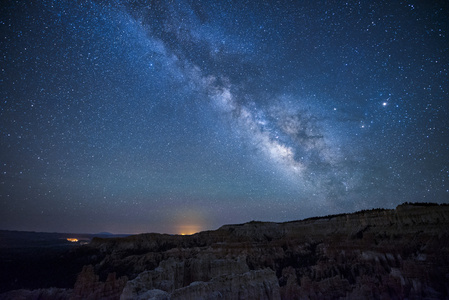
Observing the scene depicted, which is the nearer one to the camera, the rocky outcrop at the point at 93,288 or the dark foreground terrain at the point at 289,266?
the dark foreground terrain at the point at 289,266

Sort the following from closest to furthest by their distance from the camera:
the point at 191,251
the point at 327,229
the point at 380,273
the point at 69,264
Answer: the point at 380,273 < the point at 191,251 < the point at 327,229 < the point at 69,264

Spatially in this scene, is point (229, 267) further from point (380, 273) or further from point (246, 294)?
point (380, 273)

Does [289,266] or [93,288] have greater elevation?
[289,266]

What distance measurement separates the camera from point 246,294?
26.8m

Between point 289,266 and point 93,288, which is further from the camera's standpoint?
point 289,266

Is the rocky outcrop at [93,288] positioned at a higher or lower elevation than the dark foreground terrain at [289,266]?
lower

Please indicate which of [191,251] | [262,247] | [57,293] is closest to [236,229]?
[262,247]

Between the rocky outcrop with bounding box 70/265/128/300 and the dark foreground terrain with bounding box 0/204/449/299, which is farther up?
the dark foreground terrain with bounding box 0/204/449/299

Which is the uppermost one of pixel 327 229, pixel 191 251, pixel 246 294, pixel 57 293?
pixel 327 229

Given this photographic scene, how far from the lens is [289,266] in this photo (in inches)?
1500

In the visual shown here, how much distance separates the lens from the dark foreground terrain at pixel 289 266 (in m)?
26.7

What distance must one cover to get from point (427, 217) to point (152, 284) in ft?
124

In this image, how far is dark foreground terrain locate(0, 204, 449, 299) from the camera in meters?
26.7

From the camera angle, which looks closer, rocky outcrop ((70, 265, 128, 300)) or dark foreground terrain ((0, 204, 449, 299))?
dark foreground terrain ((0, 204, 449, 299))
